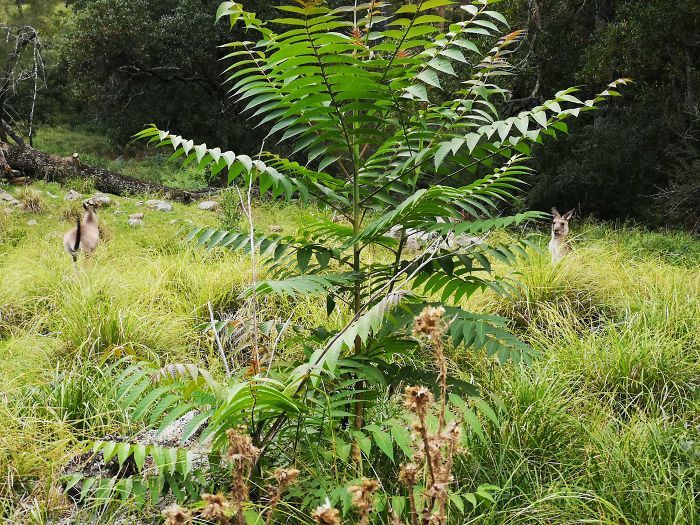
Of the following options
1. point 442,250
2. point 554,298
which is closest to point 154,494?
point 442,250

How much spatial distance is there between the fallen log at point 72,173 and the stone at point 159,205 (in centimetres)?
78

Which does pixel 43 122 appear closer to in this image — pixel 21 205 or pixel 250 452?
pixel 21 205

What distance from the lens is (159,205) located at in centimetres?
930

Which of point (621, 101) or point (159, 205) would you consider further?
point (621, 101)

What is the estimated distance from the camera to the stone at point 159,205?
30.3 ft

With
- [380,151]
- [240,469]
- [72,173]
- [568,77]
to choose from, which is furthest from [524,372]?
[72,173]

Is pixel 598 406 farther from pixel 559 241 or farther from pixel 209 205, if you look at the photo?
pixel 209 205

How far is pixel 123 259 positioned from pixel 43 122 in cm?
1668

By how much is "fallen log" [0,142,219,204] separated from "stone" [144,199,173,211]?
0.78 m

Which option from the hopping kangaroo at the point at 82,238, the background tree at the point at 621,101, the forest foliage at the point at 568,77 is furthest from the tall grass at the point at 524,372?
the forest foliage at the point at 568,77

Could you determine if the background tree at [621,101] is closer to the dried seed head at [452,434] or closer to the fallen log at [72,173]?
the fallen log at [72,173]

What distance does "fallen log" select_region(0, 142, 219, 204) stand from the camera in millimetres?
10508

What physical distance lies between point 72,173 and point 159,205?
2785 millimetres

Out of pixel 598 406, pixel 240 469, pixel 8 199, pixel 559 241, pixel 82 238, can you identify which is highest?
pixel 240 469
